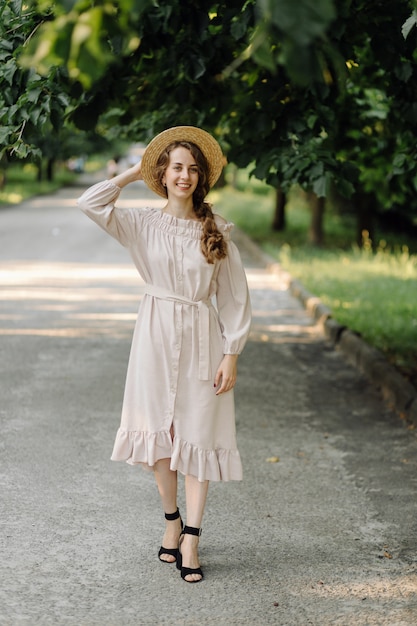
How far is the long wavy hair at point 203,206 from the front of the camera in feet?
14.3

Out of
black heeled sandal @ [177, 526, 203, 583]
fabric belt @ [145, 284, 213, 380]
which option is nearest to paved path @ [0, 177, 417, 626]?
black heeled sandal @ [177, 526, 203, 583]

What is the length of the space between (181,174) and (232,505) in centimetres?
202

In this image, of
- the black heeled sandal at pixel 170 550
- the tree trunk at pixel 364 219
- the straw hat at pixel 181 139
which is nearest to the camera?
the straw hat at pixel 181 139

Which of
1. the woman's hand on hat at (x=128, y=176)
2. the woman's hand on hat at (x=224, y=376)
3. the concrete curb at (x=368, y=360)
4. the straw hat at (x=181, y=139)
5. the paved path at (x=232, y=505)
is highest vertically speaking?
the straw hat at (x=181, y=139)

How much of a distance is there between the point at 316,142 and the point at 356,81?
1.98m

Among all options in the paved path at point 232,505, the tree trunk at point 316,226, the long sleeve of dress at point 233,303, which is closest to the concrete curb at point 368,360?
the paved path at point 232,505

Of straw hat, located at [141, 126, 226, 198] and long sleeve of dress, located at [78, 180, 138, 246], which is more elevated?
straw hat, located at [141, 126, 226, 198]

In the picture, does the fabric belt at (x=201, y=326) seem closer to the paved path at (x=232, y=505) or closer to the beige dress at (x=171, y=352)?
the beige dress at (x=171, y=352)

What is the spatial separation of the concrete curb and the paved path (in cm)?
13

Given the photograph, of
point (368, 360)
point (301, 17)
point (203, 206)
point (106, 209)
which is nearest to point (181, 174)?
point (203, 206)

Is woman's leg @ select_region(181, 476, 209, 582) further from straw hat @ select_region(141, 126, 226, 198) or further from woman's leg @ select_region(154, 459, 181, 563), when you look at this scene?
straw hat @ select_region(141, 126, 226, 198)

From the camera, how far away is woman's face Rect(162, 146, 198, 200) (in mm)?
4414

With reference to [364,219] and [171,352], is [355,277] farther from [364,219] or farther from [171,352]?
[171,352]

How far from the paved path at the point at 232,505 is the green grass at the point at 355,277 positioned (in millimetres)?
802
